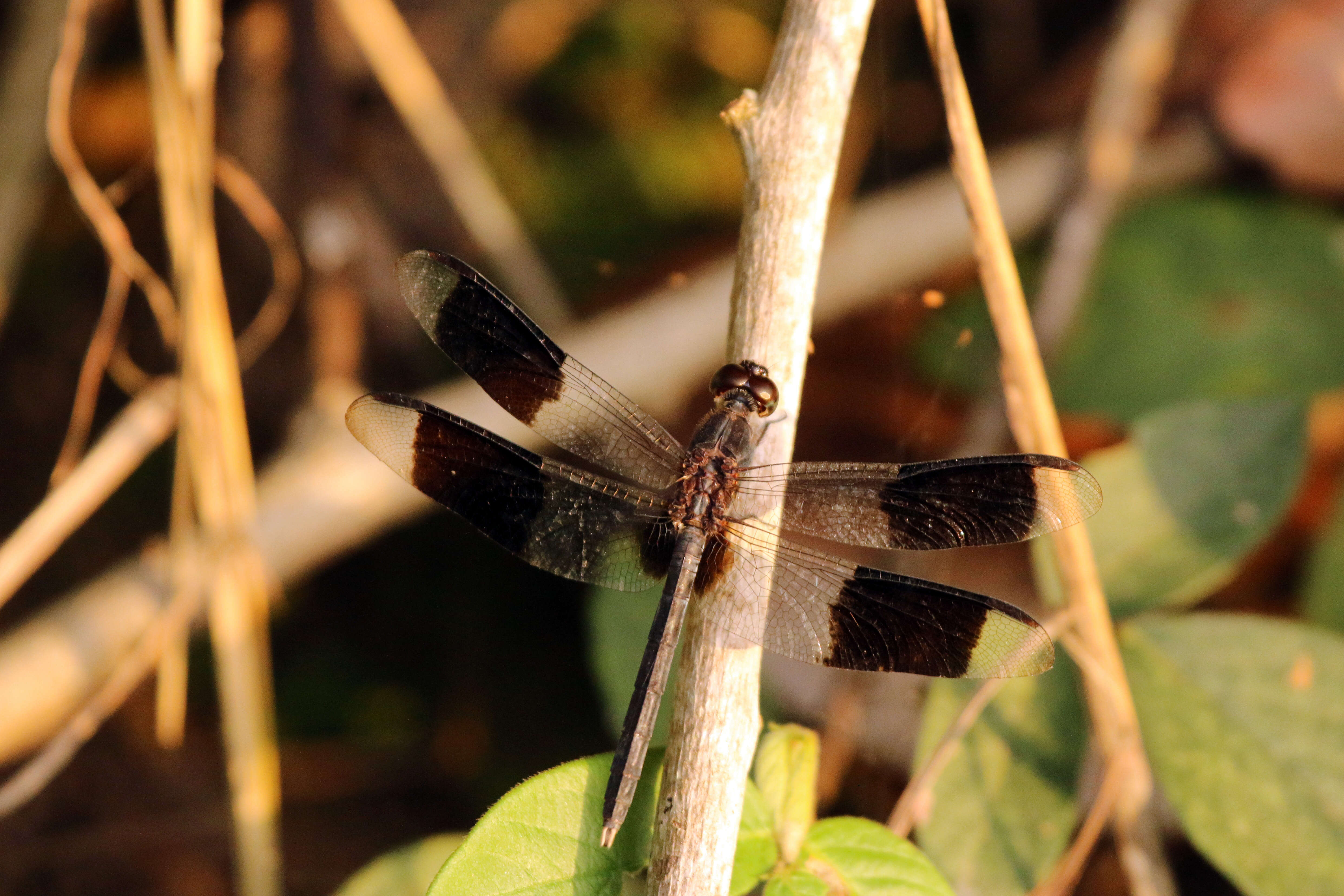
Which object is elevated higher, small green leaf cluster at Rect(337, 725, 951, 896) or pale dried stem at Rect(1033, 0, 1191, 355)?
pale dried stem at Rect(1033, 0, 1191, 355)

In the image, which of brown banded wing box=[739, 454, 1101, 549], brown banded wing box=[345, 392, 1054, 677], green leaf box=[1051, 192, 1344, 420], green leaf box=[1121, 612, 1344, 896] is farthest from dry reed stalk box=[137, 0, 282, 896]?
green leaf box=[1051, 192, 1344, 420]

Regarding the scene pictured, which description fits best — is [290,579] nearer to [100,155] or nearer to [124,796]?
[124,796]

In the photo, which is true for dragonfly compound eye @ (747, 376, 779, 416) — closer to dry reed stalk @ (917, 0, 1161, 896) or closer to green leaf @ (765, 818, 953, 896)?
dry reed stalk @ (917, 0, 1161, 896)

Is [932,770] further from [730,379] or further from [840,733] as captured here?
[730,379]

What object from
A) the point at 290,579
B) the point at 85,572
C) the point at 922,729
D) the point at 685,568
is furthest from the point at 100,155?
the point at 922,729

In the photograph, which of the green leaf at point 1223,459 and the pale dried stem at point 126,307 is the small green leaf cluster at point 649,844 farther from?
the pale dried stem at point 126,307

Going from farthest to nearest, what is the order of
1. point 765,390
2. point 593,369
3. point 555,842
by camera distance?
1. point 593,369
2. point 765,390
3. point 555,842

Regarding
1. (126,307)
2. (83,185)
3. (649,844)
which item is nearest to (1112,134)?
(649,844)
